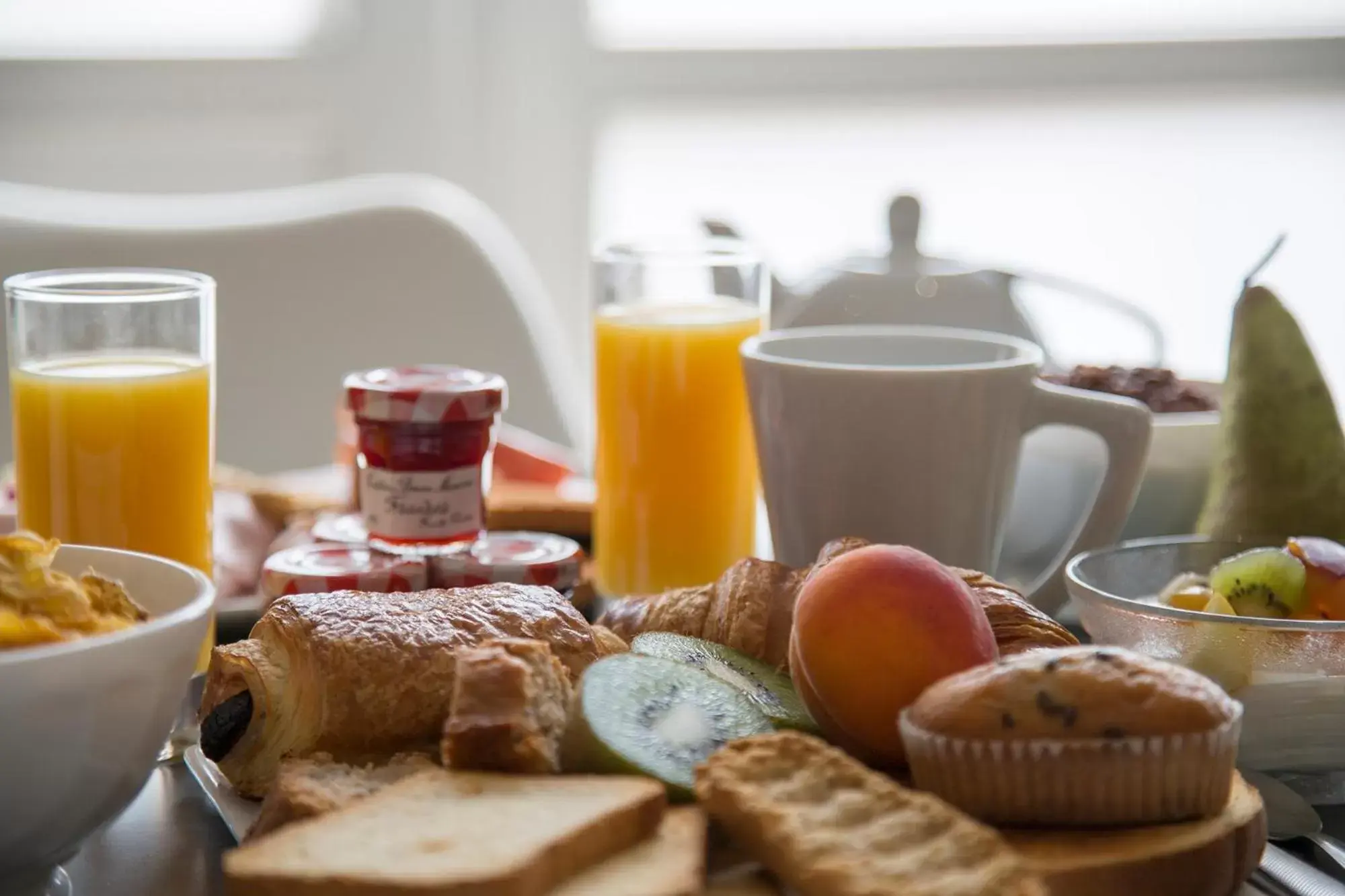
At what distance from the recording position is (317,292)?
6.25ft

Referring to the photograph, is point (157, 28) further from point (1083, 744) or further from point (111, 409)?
point (1083, 744)

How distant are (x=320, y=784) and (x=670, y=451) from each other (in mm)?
543

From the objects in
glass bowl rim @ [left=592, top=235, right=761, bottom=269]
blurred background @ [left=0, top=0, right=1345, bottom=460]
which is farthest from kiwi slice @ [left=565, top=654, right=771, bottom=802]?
blurred background @ [left=0, top=0, right=1345, bottom=460]

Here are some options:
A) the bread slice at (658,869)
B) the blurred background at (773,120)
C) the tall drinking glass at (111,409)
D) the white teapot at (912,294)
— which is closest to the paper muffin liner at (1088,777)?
the bread slice at (658,869)

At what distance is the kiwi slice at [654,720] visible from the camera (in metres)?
0.62

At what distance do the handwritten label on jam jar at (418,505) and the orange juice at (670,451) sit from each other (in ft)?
0.68

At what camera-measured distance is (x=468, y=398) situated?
36.5 inches

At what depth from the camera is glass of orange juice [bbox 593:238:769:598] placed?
1.12 meters

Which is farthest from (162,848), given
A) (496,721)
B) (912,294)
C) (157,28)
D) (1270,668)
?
(157,28)

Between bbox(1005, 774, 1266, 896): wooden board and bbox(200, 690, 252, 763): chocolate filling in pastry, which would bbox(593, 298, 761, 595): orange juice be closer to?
bbox(200, 690, 252, 763): chocolate filling in pastry

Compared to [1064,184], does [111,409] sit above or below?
below

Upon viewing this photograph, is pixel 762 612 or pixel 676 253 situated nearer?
pixel 762 612

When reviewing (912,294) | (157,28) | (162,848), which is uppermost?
(157,28)

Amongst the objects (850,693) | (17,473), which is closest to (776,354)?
(850,693)
